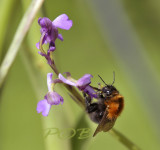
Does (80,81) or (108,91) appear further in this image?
(108,91)

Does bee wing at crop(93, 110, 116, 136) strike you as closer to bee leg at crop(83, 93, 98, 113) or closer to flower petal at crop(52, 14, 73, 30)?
bee leg at crop(83, 93, 98, 113)

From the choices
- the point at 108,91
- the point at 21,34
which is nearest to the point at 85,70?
the point at 108,91

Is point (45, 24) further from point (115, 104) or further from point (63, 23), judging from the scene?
point (115, 104)

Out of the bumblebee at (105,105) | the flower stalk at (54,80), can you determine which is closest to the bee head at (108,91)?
the bumblebee at (105,105)

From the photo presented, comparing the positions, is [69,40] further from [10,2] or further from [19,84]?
[10,2]

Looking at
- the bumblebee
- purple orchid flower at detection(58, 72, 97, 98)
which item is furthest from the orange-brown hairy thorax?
purple orchid flower at detection(58, 72, 97, 98)

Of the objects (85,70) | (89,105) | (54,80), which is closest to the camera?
(54,80)
